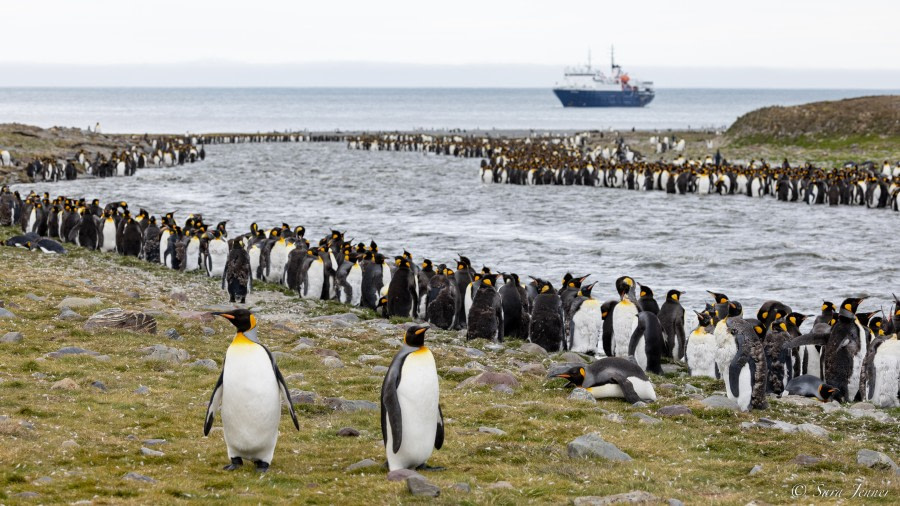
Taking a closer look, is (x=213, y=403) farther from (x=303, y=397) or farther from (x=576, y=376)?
(x=576, y=376)

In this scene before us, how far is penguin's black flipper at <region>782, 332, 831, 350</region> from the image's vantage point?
11.9 meters

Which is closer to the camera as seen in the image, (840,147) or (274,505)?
(274,505)

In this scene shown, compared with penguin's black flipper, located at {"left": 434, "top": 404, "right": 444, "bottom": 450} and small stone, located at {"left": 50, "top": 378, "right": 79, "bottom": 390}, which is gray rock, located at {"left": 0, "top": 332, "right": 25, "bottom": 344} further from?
penguin's black flipper, located at {"left": 434, "top": 404, "right": 444, "bottom": 450}

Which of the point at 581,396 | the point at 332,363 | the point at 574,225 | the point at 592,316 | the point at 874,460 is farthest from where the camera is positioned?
the point at 574,225

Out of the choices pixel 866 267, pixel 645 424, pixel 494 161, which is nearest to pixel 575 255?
pixel 866 267

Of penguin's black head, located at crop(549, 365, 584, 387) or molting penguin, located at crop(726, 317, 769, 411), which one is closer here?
molting penguin, located at crop(726, 317, 769, 411)

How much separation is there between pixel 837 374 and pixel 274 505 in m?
7.72

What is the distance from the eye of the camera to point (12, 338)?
440 inches

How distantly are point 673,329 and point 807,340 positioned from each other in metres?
2.13

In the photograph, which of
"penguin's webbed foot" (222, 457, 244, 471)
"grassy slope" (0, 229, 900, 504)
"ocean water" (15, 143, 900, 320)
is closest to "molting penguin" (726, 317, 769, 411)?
"grassy slope" (0, 229, 900, 504)

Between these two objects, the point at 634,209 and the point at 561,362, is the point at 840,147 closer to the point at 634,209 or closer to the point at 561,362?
the point at 634,209

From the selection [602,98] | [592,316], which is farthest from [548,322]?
[602,98]

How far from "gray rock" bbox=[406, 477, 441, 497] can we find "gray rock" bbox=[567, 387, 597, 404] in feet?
12.2

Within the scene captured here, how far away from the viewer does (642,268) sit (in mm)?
22391
